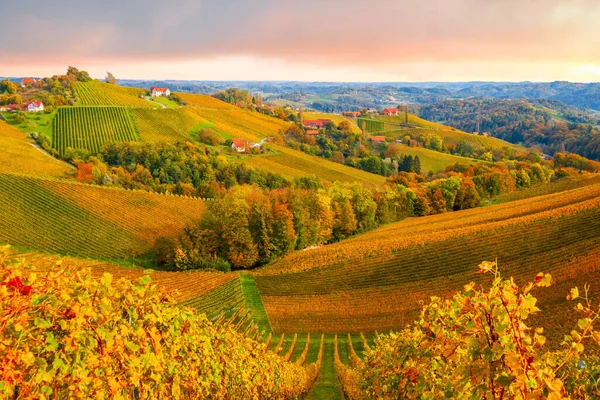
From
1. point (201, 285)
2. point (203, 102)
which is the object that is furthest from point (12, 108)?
point (201, 285)

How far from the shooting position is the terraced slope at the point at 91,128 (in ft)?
311

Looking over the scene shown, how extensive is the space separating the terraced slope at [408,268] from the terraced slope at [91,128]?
73.3 metres

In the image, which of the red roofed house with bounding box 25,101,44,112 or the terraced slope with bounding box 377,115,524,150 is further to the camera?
the terraced slope with bounding box 377,115,524,150

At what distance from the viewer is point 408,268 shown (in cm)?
3897

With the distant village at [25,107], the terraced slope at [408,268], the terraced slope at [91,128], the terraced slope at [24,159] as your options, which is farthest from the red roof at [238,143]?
the terraced slope at [408,268]

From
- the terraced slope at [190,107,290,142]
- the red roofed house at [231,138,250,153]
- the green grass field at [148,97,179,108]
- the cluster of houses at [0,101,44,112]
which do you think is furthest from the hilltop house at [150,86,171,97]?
the red roofed house at [231,138,250,153]

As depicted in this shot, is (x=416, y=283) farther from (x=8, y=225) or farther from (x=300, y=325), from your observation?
(x=8, y=225)

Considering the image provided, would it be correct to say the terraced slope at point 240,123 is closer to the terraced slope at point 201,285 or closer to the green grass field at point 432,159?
the green grass field at point 432,159

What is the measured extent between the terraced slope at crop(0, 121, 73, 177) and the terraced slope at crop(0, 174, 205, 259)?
11778 mm

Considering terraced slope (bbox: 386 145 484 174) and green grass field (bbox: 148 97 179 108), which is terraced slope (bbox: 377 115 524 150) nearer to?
terraced slope (bbox: 386 145 484 174)

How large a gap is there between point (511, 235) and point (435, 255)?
7558 mm

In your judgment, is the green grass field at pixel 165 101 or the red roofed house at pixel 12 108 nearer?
the red roofed house at pixel 12 108

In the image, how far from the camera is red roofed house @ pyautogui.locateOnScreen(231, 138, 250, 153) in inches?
4166

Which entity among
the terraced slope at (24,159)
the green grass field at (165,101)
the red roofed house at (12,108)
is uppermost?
the green grass field at (165,101)
